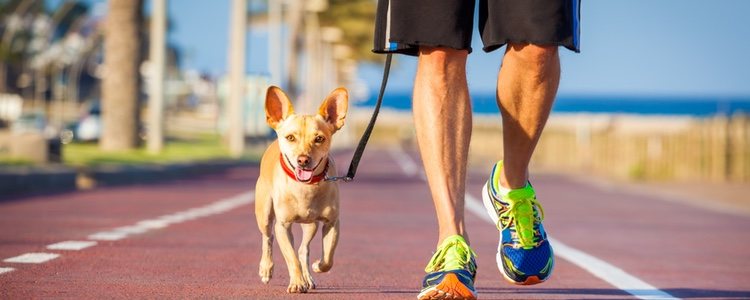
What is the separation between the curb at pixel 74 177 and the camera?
1967 centimetres

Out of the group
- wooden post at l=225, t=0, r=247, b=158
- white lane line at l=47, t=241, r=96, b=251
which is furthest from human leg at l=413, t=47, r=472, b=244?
wooden post at l=225, t=0, r=247, b=158

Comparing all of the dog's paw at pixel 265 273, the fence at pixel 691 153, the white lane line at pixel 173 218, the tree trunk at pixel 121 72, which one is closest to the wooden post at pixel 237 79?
the fence at pixel 691 153

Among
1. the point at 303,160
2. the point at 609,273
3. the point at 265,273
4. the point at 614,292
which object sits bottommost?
the point at 609,273

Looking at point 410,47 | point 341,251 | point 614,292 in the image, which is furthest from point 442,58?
point 341,251

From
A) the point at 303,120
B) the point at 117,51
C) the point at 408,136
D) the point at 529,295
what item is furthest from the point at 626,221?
the point at 408,136

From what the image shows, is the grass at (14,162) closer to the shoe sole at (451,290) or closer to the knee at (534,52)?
the knee at (534,52)

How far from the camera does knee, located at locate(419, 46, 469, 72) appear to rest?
5.87 meters

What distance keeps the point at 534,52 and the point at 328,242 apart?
4.29ft

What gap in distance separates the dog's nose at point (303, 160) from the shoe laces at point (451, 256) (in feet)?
2.15

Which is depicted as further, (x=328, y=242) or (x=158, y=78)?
(x=158, y=78)

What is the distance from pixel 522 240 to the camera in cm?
601

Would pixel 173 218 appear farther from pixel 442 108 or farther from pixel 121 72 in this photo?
pixel 121 72

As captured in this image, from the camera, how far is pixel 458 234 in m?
5.80

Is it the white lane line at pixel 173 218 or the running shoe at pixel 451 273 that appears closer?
the running shoe at pixel 451 273
